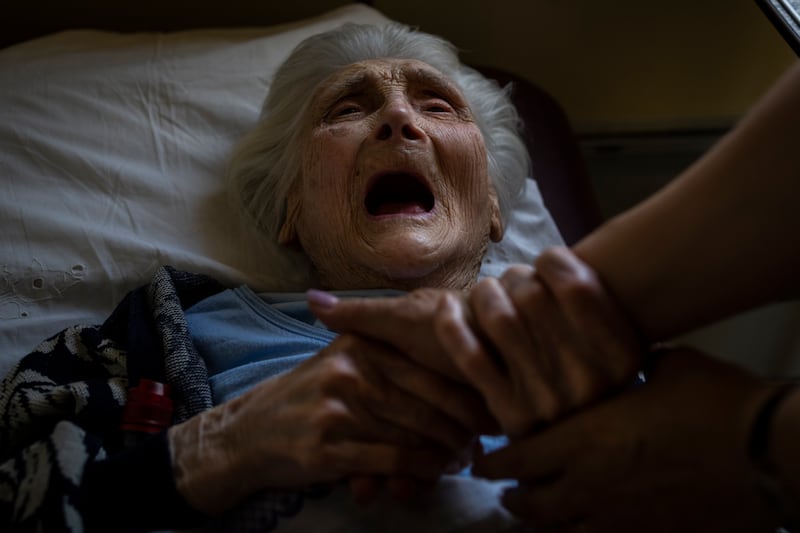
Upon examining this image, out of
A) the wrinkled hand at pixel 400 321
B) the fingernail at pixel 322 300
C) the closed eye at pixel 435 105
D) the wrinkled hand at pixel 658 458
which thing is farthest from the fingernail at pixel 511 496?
the closed eye at pixel 435 105

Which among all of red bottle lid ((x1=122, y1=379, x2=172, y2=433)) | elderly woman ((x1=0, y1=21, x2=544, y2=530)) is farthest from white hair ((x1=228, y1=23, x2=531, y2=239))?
red bottle lid ((x1=122, y1=379, x2=172, y2=433))

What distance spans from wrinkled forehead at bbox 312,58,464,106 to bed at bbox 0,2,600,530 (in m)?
0.33

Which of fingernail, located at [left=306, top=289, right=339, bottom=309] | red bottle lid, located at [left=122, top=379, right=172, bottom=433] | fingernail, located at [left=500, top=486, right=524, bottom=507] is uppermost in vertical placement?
fingernail, located at [left=306, top=289, right=339, bottom=309]

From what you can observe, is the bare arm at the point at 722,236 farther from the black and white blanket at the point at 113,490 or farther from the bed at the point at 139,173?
the bed at the point at 139,173

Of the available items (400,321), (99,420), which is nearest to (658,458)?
(400,321)

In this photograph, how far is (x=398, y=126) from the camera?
114 cm

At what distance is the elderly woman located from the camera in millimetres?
787

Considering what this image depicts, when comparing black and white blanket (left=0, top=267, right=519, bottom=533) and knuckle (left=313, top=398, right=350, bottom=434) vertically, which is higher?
knuckle (left=313, top=398, right=350, bottom=434)

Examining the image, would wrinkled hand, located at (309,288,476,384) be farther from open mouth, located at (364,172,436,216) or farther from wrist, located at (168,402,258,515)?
open mouth, located at (364,172,436,216)

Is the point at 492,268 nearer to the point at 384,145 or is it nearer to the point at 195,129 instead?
the point at 384,145

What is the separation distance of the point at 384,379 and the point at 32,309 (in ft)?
2.66

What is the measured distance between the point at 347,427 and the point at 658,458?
12.9 inches

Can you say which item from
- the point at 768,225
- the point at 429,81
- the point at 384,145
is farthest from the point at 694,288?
the point at 429,81

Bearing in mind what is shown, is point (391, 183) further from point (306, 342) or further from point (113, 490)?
point (113, 490)
